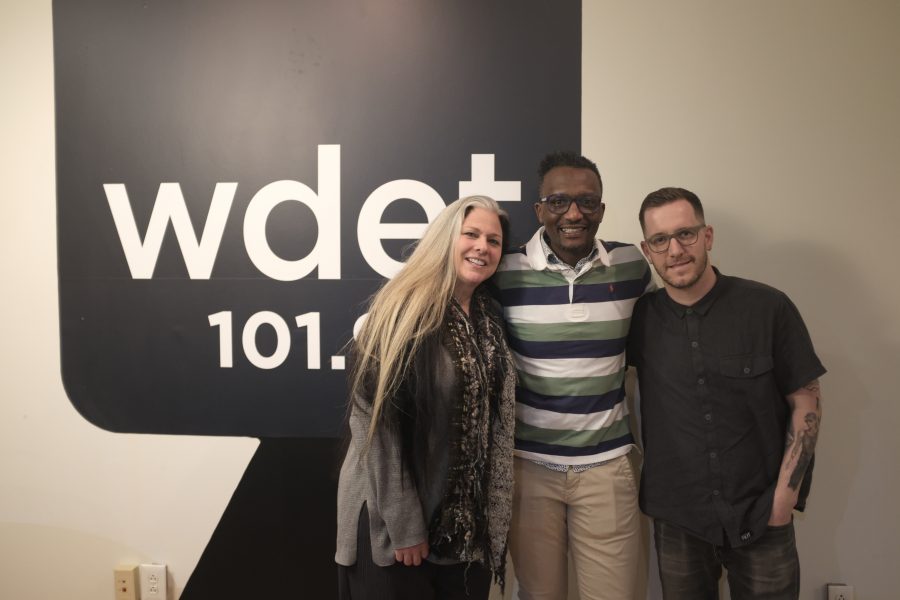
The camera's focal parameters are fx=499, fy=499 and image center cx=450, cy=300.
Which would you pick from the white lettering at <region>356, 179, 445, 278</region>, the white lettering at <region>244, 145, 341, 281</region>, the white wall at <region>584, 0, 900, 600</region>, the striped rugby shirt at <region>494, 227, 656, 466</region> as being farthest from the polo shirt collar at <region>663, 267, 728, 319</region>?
the white lettering at <region>244, 145, 341, 281</region>

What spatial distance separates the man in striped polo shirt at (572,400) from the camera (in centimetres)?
153

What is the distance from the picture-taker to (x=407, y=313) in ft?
4.27

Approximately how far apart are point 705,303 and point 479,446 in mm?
778

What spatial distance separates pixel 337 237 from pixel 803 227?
1.79 metres

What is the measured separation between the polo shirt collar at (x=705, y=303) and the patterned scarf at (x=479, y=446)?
530 mm

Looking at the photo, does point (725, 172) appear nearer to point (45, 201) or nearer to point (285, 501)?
point (285, 501)

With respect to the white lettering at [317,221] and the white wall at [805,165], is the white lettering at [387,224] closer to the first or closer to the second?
the white lettering at [317,221]

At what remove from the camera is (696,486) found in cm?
145

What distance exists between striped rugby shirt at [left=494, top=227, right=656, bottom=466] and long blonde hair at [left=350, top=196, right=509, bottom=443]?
305 millimetres

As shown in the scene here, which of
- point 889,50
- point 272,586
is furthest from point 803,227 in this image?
point 272,586

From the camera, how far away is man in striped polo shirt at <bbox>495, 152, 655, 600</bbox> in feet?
5.02

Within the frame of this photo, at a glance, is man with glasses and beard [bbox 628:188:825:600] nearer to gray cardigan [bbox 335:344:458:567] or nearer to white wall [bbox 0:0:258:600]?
gray cardigan [bbox 335:344:458:567]

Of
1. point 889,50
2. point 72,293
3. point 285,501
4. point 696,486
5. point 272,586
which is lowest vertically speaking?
point 272,586

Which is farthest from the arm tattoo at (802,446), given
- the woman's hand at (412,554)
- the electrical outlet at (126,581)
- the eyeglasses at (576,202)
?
the electrical outlet at (126,581)
